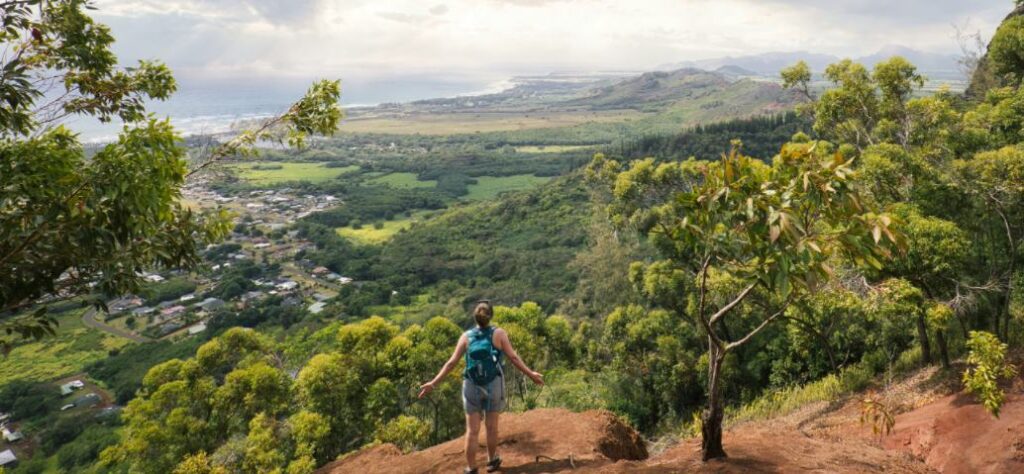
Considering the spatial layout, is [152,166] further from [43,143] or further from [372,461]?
[372,461]

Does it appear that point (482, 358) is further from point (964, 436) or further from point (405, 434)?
point (405, 434)

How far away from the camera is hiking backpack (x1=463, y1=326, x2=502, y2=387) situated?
17.0 feet

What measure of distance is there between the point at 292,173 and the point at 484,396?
148m

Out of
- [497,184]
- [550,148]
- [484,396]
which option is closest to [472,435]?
[484,396]

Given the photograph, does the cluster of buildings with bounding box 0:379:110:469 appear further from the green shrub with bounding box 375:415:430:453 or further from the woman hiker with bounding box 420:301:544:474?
the woman hiker with bounding box 420:301:544:474

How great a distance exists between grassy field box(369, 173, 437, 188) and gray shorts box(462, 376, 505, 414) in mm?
116219

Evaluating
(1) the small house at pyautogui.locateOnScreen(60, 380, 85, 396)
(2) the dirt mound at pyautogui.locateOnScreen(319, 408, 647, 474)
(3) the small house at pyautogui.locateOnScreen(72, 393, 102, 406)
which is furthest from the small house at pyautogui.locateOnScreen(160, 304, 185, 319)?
(2) the dirt mound at pyautogui.locateOnScreen(319, 408, 647, 474)

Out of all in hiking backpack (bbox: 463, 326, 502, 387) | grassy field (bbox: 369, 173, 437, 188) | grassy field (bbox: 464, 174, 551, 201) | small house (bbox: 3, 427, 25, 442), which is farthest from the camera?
grassy field (bbox: 369, 173, 437, 188)

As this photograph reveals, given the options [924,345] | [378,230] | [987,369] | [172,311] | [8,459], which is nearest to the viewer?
[987,369]

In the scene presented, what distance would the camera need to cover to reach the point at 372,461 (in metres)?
7.31

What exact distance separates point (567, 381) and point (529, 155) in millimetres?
130203

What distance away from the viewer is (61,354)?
48.5 m

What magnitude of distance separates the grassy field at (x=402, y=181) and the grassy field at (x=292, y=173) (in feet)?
43.4

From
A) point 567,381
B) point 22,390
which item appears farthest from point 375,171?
point 567,381
